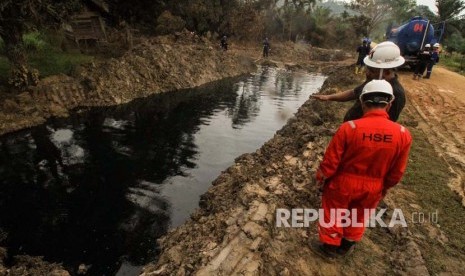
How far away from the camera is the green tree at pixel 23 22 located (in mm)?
13852

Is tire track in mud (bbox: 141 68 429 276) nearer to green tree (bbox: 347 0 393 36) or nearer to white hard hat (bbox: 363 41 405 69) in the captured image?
white hard hat (bbox: 363 41 405 69)

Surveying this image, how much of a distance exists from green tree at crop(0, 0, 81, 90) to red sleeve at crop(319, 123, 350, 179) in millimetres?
13706

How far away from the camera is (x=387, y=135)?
395 centimetres

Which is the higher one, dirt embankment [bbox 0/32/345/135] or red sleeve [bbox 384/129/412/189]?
red sleeve [bbox 384/129/412/189]

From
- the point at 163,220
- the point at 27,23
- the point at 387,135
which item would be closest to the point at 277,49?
the point at 27,23

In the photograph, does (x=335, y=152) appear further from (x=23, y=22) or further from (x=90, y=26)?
(x=90, y=26)

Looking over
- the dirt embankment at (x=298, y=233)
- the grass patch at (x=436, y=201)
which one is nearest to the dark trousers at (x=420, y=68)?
the grass patch at (x=436, y=201)

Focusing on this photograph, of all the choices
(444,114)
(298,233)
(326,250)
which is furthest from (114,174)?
(444,114)

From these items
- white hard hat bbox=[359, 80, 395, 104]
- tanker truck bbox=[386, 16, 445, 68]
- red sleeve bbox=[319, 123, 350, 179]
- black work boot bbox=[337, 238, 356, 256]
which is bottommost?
black work boot bbox=[337, 238, 356, 256]

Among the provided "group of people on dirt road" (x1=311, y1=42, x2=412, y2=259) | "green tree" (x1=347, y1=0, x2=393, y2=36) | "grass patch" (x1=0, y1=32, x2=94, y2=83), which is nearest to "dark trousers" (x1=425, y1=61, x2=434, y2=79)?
"group of people on dirt road" (x1=311, y1=42, x2=412, y2=259)

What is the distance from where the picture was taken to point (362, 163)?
409 centimetres

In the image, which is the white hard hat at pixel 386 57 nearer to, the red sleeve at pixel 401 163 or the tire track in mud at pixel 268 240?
the red sleeve at pixel 401 163

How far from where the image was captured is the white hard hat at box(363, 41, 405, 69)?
15.8 feet

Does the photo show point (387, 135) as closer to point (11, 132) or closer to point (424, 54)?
point (11, 132)
